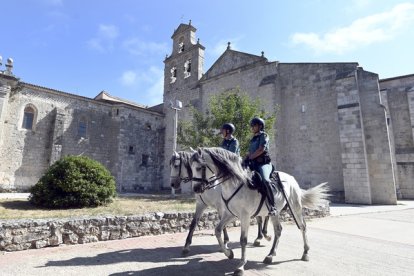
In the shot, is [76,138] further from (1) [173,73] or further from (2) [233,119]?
(2) [233,119]

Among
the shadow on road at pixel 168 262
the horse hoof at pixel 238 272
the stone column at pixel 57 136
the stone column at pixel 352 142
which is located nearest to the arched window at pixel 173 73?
the stone column at pixel 57 136

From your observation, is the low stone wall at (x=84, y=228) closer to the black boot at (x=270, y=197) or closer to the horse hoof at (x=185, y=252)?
the horse hoof at (x=185, y=252)

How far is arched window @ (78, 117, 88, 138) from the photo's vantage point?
69.7 feet

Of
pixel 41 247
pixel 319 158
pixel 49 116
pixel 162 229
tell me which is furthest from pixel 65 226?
pixel 49 116

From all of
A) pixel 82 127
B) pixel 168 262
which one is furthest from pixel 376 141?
pixel 82 127

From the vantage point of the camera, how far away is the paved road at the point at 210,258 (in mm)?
3857

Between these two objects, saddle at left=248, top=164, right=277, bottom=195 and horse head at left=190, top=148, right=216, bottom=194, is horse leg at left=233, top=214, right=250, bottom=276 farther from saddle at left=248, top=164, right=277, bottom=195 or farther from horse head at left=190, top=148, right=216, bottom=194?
horse head at left=190, top=148, right=216, bottom=194

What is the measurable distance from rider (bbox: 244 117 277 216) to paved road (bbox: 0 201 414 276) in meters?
1.16

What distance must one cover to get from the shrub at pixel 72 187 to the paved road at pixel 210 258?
9.39 ft

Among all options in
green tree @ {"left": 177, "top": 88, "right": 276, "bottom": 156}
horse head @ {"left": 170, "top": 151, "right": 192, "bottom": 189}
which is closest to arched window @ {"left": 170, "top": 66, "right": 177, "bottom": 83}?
green tree @ {"left": 177, "top": 88, "right": 276, "bottom": 156}

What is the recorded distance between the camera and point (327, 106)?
16.1 m

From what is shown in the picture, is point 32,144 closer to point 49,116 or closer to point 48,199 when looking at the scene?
point 49,116

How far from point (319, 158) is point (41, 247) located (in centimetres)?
1525

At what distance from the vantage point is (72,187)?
7.74m
